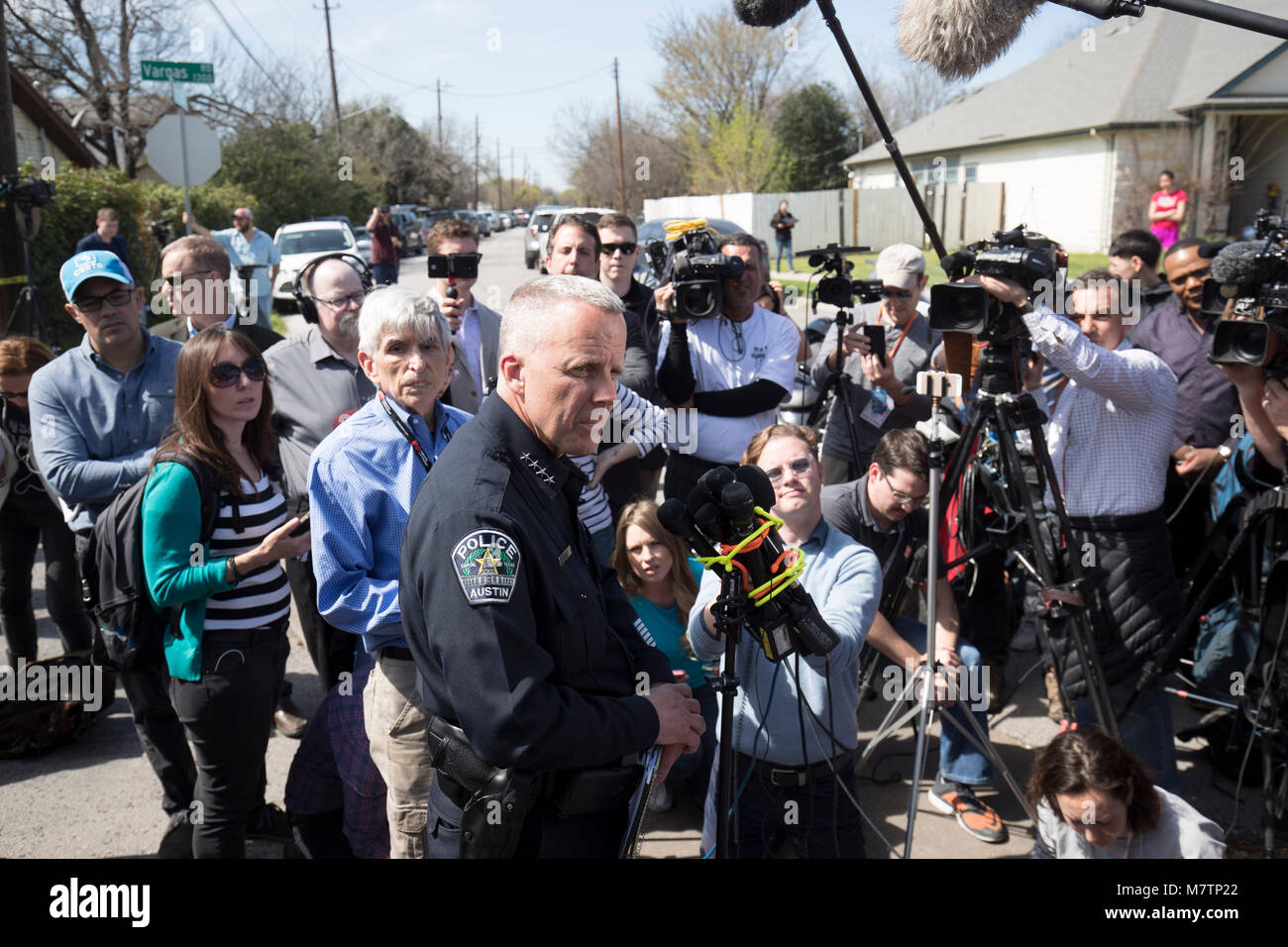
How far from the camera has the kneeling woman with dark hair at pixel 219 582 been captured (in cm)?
267

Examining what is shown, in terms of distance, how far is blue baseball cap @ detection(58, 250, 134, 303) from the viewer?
11.2 feet

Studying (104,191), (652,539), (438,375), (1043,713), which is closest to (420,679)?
(438,375)

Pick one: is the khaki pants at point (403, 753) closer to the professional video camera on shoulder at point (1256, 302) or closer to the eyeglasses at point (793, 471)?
the eyeglasses at point (793, 471)

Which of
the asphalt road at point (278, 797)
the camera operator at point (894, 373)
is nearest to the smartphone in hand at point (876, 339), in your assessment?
the camera operator at point (894, 373)

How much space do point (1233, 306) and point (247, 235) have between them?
36.8ft

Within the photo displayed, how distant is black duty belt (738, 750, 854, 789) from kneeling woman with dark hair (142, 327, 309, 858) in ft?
4.95

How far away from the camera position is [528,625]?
5.30 feet

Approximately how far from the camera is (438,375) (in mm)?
2674

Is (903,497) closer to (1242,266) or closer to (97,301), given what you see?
(1242,266)

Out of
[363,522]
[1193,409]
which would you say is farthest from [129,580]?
[1193,409]

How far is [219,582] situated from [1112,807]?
2659 mm

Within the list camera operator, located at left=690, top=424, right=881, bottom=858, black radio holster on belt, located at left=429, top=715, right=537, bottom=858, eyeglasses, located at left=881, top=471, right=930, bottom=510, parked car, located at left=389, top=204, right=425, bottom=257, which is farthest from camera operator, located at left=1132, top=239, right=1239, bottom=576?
parked car, located at left=389, top=204, right=425, bottom=257

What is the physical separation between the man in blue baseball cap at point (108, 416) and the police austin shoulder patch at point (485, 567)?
7.17ft

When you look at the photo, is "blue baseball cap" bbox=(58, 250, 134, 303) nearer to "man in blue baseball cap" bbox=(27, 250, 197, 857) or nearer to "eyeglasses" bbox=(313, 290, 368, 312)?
"man in blue baseball cap" bbox=(27, 250, 197, 857)
